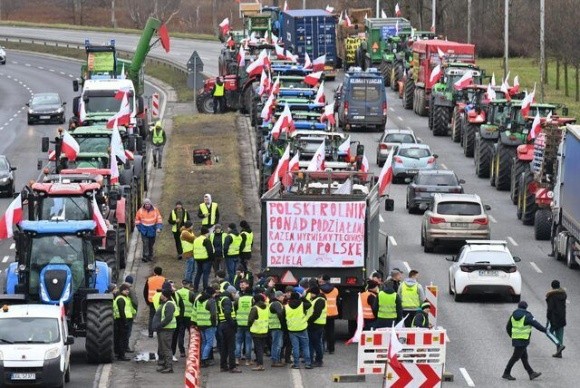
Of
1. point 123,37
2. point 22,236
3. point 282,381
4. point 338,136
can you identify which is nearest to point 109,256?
point 22,236

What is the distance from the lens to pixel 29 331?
3056 centimetres

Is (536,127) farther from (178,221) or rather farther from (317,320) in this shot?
(317,320)

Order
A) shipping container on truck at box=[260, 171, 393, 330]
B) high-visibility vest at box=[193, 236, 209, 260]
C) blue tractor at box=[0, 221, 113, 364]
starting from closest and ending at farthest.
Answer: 1. blue tractor at box=[0, 221, 113, 364]
2. shipping container on truck at box=[260, 171, 393, 330]
3. high-visibility vest at box=[193, 236, 209, 260]

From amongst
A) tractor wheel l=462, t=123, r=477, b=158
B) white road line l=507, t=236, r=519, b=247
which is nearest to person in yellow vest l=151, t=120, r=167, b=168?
tractor wheel l=462, t=123, r=477, b=158

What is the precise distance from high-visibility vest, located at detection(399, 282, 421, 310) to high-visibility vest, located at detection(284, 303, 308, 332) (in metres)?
2.20

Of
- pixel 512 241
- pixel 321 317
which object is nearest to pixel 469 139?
pixel 512 241

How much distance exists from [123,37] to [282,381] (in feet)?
313

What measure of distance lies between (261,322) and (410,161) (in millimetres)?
27374

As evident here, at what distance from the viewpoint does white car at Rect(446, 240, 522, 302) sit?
4084cm

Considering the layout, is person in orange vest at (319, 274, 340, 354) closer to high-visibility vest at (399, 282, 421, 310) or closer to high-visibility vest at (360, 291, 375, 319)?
high-visibility vest at (360, 291, 375, 319)

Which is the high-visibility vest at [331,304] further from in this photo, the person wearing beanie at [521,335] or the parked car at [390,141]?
the parked car at [390,141]

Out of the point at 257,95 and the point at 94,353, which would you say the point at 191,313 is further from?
the point at 257,95

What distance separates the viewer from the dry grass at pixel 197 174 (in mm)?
49000

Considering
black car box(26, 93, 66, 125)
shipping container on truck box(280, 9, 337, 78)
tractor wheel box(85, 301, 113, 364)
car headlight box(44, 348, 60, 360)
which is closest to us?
car headlight box(44, 348, 60, 360)
